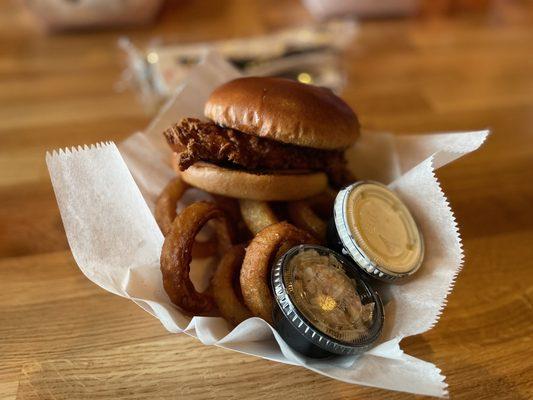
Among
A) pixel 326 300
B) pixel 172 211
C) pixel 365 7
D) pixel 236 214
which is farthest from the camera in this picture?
pixel 365 7

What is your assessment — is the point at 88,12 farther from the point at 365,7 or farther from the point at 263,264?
the point at 263,264

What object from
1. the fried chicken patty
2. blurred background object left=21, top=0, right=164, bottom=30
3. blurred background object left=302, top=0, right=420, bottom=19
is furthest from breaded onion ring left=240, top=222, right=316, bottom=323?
blurred background object left=302, top=0, right=420, bottom=19

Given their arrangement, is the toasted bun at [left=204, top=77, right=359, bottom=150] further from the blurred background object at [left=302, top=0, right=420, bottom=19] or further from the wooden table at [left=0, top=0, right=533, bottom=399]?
the blurred background object at [left=302, top=0, right=420, bottom=19]

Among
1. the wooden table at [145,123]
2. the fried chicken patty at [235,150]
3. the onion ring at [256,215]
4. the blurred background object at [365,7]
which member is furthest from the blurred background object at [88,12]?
the onion ring at [256,215]

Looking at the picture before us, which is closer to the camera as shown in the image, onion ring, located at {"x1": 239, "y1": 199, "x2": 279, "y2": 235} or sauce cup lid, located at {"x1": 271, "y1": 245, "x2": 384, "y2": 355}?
sauce cup lid, located at {"x1": 271, "y1": 245, "x2": 384, "y2": 355}

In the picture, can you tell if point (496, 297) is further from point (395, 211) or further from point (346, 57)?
point (346, 57)

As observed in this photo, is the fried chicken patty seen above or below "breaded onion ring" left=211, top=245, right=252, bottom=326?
above

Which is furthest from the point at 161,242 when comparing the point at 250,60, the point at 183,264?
the point at 250,60

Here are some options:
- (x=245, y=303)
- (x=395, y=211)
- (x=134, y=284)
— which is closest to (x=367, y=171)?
(x=395, y=211)
